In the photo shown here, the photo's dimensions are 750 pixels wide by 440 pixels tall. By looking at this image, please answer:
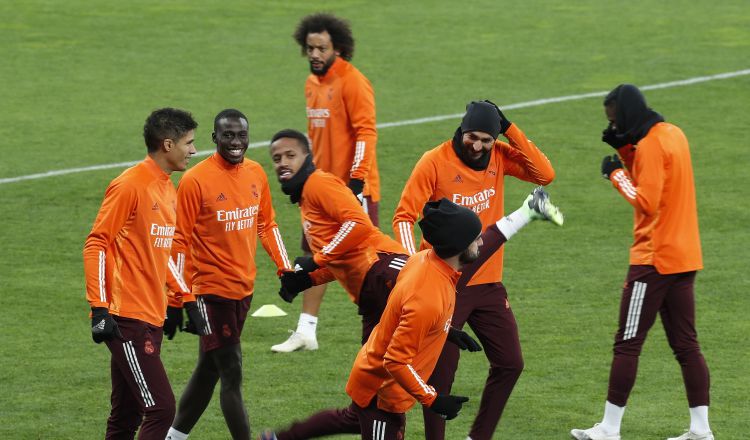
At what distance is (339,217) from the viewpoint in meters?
8.91

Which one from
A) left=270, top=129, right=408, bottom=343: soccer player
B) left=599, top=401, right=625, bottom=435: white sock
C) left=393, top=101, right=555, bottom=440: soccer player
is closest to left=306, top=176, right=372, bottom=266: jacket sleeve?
left=270, top=129, right=408, bottom=343: soccer player

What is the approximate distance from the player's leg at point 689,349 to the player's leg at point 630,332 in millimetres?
98

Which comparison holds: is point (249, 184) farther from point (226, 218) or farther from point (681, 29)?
point (681, 29)

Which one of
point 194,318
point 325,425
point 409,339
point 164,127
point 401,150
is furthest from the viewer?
point 401,150

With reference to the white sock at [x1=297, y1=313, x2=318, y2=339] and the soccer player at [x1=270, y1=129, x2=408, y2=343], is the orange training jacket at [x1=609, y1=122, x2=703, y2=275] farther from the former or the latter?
the white sock at [x1=297, y1=313, x2=318, y2=339]

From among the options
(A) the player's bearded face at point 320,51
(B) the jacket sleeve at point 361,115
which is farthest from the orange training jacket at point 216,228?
(A) the player's bearded face at point 320,51

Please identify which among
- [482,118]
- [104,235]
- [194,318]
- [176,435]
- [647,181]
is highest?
[482,118]

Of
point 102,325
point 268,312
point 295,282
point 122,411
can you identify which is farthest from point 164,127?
point 268,312

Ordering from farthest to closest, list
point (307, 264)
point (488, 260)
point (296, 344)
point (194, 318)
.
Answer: point (296, 344) → point (488, 260) → point (307, 264) → point (194, 318)

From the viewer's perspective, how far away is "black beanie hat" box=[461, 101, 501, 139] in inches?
348

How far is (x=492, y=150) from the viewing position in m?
9.28

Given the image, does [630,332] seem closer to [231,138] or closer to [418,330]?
[418,330]

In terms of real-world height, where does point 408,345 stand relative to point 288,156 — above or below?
below

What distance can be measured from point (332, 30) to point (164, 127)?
4073 millimetres
